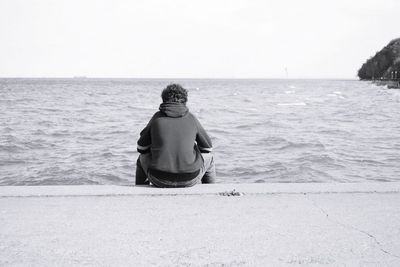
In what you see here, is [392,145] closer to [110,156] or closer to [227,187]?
[110,156]

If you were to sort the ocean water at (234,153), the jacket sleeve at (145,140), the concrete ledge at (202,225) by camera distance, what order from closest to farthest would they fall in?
the concrete ledge at (202,225) → the jacket sleeve at (145,140) → the ocean water at (234,153)

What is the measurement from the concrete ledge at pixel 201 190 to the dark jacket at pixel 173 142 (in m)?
0.21

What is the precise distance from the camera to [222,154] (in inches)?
564

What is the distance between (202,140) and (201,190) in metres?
0.67

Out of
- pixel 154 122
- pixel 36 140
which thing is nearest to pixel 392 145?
pixel 36 140

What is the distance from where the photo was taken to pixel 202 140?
18.7 feet

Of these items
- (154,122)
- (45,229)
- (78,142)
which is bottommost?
(78,142)

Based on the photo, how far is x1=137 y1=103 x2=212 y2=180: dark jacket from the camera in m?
5.41

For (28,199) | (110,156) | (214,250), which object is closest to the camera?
(214,250)

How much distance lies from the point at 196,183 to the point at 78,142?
12.0 metres

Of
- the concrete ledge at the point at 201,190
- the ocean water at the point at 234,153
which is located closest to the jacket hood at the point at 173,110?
the concrete ledge at the point at 201,190

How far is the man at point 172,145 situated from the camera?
17.8 feet
